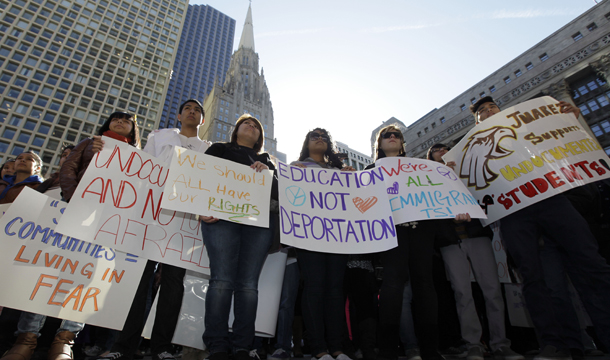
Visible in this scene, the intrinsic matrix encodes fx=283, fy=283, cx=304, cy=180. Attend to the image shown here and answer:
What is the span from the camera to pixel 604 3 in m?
22.4

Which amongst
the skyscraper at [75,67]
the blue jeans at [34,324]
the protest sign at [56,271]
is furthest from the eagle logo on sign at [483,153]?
the skyscraper at [75,67]

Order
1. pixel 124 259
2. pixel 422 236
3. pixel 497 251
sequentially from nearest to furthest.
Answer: pixel 124 259 → pixel 422 236 → pixel 497 251

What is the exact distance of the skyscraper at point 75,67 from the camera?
124 feet

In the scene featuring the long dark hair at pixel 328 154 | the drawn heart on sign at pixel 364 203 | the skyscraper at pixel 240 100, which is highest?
the skyscraper at pixel 240 100

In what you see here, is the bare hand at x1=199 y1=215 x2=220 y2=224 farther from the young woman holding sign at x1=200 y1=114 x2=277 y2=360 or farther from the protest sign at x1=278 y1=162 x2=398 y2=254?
the protest sign at x1=278 y1=162 x2=398 y2=254

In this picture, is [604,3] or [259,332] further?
[604,3]

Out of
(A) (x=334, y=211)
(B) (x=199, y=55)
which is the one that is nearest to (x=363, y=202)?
(A) (x=334, y=211)

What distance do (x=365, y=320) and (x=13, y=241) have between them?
2.87 m

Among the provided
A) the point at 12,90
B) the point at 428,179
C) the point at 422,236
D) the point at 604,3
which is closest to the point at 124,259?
the point at 422,236

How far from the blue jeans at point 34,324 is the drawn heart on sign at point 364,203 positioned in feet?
8.26

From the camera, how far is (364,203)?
9.14 ft

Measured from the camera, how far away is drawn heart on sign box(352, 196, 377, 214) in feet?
9.00

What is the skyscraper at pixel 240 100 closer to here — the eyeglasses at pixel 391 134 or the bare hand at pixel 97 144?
the eyeglasses at pixel 391 134

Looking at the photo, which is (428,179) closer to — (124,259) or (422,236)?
(422,236)
